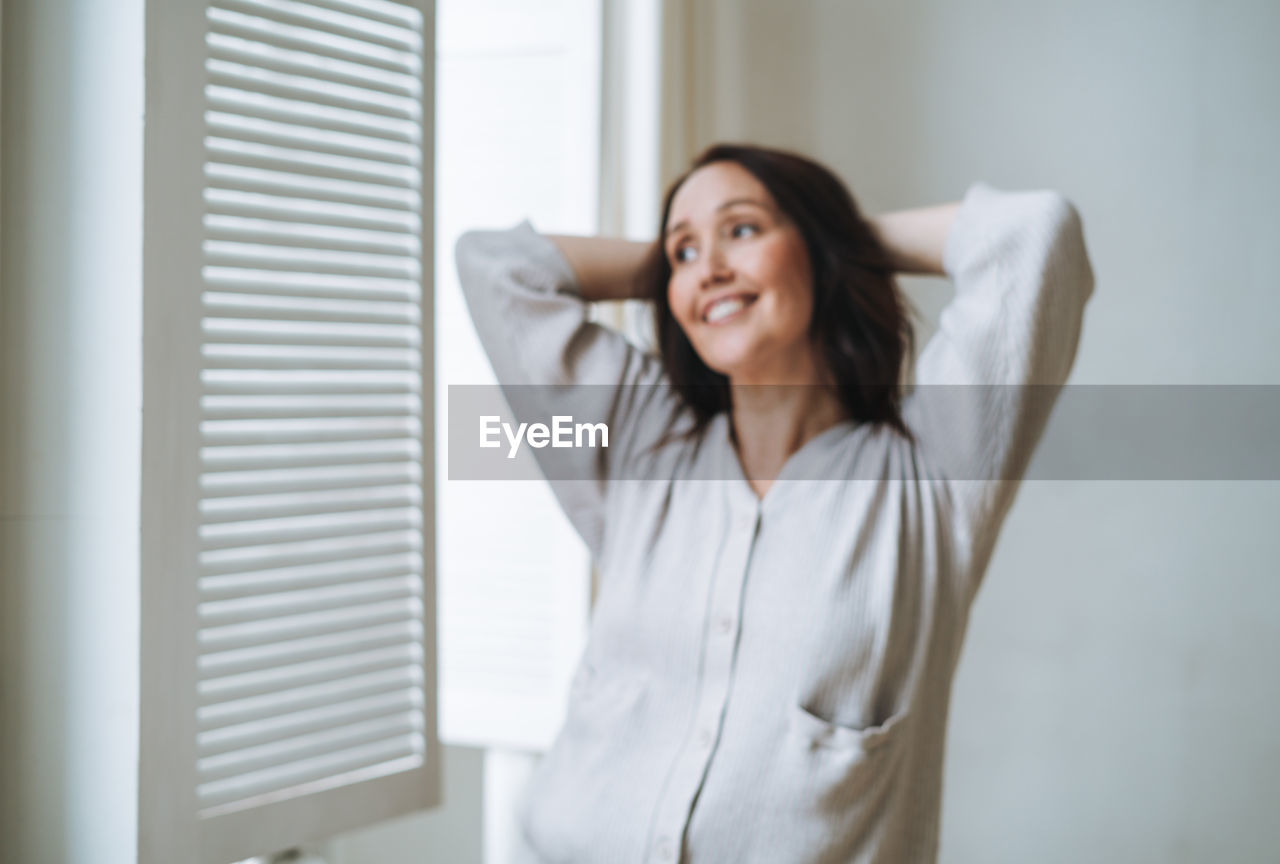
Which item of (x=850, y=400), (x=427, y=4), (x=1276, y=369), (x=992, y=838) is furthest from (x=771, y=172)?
(x=992, y=838)

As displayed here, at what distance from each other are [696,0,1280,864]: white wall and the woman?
43cm

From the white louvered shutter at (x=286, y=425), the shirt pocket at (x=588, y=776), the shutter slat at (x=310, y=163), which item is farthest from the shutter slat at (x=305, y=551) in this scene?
the shutter slat at (x=310, y=163)

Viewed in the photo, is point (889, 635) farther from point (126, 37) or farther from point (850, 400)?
point (126, 37)

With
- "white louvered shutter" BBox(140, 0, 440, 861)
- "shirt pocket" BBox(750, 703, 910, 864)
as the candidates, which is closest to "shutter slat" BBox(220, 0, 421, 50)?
"white louvered shutter" BBox(140, 0, 440, 861)

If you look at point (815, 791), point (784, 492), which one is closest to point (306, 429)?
point (784, 492)

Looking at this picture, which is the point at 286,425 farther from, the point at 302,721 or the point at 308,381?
the point at 302,721

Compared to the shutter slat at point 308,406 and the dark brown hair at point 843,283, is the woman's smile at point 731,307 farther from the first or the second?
the shutter slat at point 308,406

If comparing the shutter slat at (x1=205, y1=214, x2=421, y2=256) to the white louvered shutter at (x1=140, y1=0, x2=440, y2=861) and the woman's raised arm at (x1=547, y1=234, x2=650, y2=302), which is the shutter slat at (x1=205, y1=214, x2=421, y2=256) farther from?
the woman's raised arm at (x1=547, y1=234, x2=650, y2=302)

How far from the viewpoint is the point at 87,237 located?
80cm

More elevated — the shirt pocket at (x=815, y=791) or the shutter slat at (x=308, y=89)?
the shutter slat at (x=308, y=89)

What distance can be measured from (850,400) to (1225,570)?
59 cm

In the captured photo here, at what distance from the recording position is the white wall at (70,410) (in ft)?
2.59

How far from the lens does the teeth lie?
0.88m

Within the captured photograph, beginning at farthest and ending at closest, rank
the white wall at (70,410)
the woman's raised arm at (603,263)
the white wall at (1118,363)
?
1. the white wall at (1118,363)
2. the woman's raised arm at (603,263)
3. the white wall at (70,410)
